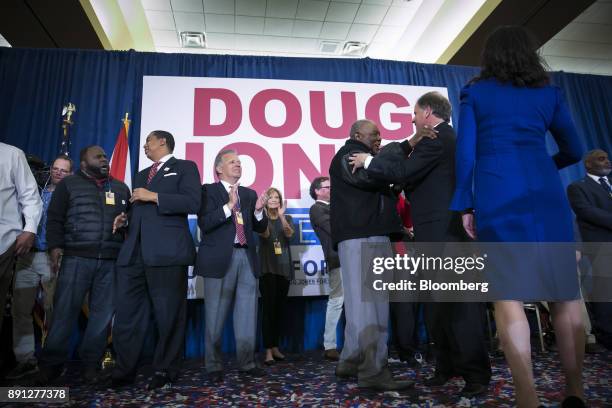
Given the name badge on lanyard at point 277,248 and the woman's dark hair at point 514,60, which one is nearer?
the woman's dark hair at point 514,60

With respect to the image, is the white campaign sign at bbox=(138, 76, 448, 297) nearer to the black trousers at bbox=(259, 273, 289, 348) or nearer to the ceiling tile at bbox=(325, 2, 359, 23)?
the black trousers at bbox=(259, 273, 289, 348)

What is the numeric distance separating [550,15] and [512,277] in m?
4.63

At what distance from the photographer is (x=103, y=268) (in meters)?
2.73

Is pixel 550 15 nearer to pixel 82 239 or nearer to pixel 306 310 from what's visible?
pixel 306 310

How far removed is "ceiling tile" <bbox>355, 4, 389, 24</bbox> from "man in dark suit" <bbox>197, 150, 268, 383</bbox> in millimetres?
3048

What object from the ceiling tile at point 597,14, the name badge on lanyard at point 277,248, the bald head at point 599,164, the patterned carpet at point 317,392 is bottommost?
the patterned carpet at point 317,392

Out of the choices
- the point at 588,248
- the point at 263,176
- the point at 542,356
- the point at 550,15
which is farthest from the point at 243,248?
the point at 550,15

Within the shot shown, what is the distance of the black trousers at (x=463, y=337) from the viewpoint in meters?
2.01

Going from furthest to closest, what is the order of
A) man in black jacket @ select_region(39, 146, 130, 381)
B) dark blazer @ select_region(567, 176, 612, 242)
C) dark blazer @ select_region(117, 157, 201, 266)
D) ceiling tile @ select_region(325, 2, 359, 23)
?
ceiling tile @ select_region(325, 2, 359, 23) < dark blazer @ select_region(567, 176, 612, 242) < man in black jacket @ select_region(39, 146, 130, 381) < dark blazer @ select_region(117, 157, 201, 266)

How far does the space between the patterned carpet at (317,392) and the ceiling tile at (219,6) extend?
4007 millimetres

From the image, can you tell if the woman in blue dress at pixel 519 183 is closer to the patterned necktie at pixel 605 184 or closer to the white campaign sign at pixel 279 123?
the patterned necktie at pixel 605 184

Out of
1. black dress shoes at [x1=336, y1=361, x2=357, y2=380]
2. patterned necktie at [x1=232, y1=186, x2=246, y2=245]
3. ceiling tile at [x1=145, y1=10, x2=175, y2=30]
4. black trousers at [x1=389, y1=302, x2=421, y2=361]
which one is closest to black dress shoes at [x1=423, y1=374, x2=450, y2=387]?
black dress shoes at [x1=336, y1=361, x2=357, y2=380]

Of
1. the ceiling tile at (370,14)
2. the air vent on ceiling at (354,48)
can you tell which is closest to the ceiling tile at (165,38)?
the air vent on ceiling at (354,48)

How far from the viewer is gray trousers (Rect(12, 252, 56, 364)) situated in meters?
3.04
